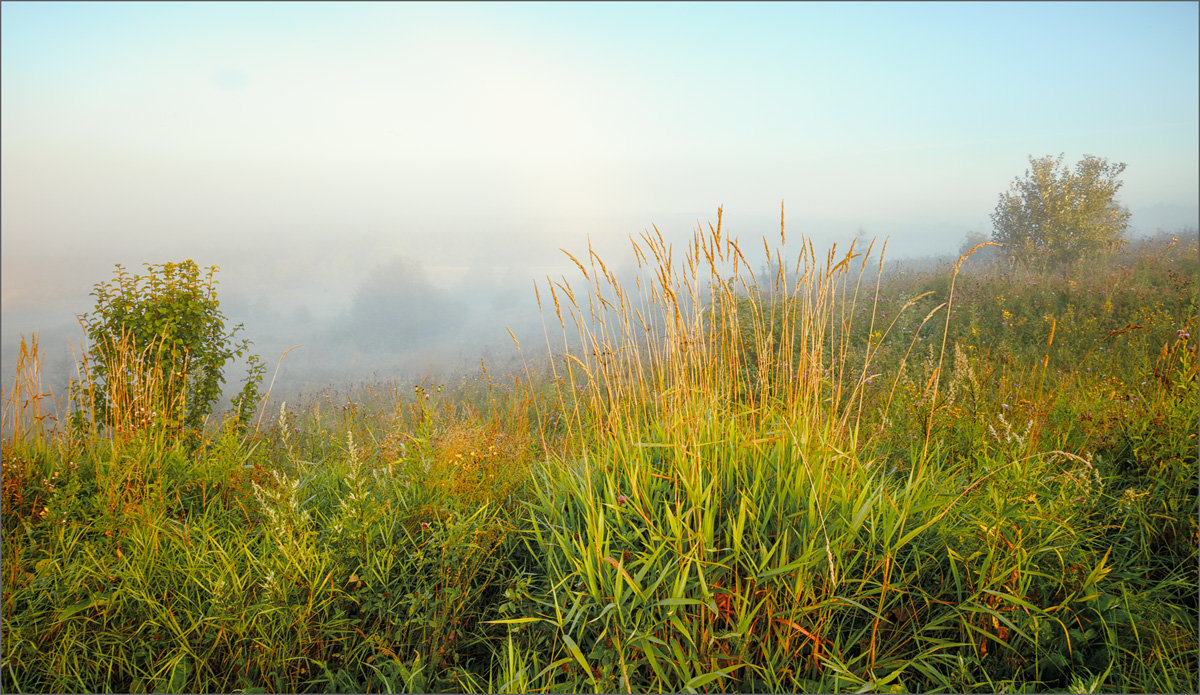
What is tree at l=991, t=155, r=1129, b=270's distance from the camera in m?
6.02

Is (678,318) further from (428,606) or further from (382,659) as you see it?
(382,659)

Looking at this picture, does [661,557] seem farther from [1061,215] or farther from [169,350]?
[1061,215]

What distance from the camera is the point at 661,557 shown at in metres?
2.14

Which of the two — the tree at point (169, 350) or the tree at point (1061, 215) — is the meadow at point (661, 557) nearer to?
the tree at point (169, 350)

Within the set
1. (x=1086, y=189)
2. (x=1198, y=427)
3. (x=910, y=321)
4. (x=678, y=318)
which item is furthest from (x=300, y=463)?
(x=1086, y=189)

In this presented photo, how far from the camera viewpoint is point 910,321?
23.4 feet

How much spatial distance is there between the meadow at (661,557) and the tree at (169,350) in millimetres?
676

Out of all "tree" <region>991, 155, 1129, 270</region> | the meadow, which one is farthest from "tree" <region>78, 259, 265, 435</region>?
"tree" <region>991, 155, 1129, 270</region>

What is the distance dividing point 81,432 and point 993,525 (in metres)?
5.33

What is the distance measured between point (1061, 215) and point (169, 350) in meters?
8.87

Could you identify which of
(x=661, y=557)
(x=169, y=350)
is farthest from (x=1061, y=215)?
(x=169, y=350)

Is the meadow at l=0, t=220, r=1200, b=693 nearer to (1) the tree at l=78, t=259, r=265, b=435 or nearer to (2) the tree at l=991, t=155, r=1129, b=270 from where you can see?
(1) the tree at l=78, t=259, r=265, b=435

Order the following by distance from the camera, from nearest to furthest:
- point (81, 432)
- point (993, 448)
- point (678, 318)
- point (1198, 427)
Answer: point (678, 318) < point (1198, 427) < point (993, 448) < point (81, 432)

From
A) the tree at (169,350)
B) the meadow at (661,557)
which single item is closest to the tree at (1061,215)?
the meadow at (661,557)
